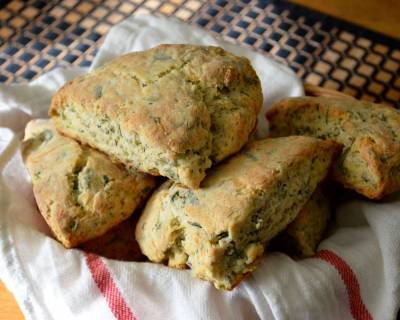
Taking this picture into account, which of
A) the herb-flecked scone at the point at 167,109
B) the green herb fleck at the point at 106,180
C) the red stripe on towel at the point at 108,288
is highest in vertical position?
the herb-flecked scone at the point at 167,109

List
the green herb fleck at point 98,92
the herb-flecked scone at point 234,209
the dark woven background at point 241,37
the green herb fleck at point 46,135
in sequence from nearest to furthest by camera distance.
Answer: the herb-flecked scone at point 234,209 < the green herb fleck at point 98,92 < the green herb fleck at point 46,135 < the dark woven background at point 241,37

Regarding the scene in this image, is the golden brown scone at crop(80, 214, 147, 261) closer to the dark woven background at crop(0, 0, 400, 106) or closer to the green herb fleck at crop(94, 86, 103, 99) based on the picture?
the green herb fleck at crop(94, 86, 103, 99)

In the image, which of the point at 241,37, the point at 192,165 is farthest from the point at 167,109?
the point at 241,37

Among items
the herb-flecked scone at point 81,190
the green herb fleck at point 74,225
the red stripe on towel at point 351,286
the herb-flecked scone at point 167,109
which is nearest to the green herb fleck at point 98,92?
the herb-flecked scone at point 167,109

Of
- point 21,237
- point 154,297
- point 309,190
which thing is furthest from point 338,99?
point 21,237

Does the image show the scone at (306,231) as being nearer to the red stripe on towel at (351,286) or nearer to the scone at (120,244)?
the red stripe on towel at (351,286)

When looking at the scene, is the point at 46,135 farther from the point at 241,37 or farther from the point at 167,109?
the point at 241,37

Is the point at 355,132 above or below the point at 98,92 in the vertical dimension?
below
